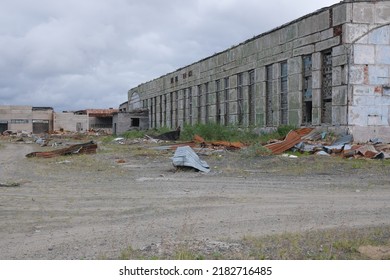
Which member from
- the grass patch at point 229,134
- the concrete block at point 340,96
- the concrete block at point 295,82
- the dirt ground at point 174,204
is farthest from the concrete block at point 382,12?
the dirt ground at point 174,204

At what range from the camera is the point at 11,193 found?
376 inches

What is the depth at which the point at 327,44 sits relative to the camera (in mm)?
20375

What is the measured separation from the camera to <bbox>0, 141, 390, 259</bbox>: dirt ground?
575 cm

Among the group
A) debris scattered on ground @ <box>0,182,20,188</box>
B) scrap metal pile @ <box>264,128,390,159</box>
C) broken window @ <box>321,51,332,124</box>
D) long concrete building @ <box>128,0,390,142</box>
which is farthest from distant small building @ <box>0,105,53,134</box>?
debris scattered on ground @ <box>0,182,20,188</box>

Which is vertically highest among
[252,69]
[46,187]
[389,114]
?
[252,69]

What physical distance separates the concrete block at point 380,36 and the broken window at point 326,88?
187cm

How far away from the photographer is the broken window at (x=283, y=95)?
24.2m

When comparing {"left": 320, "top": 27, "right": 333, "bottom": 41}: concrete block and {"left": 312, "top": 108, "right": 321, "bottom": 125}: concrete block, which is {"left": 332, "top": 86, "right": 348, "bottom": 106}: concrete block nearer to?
{"left": 312, "top": 108, "right": 321, "bottom": 125}: concrete block

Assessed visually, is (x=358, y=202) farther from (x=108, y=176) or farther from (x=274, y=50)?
(x=274, y=50)

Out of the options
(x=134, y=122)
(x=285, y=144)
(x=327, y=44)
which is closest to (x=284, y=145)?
(x=285, y=144)

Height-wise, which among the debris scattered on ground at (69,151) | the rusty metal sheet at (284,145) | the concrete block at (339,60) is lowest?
the debris scattered on ground at (69,151)

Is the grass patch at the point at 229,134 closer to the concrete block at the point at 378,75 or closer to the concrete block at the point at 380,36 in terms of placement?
the concrete block at the point at 378,75
